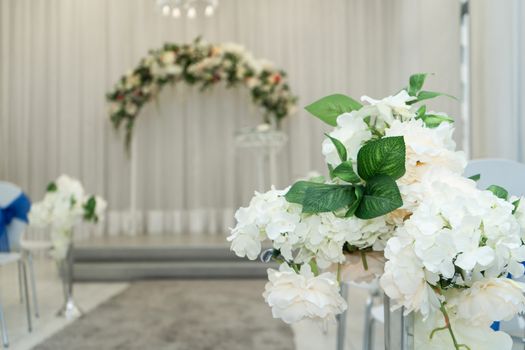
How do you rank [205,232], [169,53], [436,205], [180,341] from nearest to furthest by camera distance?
[436,205]
[180,341]
[169,53]
[205,232]

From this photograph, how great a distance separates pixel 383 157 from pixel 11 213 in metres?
3.35

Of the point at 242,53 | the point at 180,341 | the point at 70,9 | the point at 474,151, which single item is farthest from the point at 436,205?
the point at 70,9

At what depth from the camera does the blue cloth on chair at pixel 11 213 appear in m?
3.58

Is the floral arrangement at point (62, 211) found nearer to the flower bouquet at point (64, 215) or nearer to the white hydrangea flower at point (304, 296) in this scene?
the flower bouquet at point (64, 215)

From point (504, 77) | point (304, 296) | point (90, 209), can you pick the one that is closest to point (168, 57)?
point (90, 209)

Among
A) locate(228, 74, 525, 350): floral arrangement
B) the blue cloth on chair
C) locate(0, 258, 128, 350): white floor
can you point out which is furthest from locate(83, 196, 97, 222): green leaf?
locate(228, 74, 525, 350): floral arrangement

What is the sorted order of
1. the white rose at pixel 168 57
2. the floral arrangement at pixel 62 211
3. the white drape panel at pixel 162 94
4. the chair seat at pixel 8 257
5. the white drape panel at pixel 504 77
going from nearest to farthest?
the white drape panel at pixel 504 77
the chair seat at pixel 8 257
the floral arrangement at pixel 62 211
the white rose at pixel 168 57
the white drape panel at pixel 162 94

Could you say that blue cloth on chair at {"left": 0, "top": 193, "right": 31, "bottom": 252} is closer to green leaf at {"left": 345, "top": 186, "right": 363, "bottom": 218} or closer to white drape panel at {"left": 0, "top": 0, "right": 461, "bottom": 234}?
green leaf at {"left": 345, "top": 186, "right": 363, "bottom": 218}

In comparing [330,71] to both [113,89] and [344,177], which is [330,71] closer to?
[113,89]

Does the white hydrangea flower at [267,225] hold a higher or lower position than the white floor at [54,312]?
higher

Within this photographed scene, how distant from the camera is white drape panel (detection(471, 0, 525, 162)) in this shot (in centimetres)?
239

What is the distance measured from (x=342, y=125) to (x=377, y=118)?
7 cm

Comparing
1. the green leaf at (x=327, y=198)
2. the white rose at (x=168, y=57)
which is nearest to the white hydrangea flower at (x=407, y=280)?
the green leaf at (x=327, y=198)

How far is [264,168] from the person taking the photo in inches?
275
